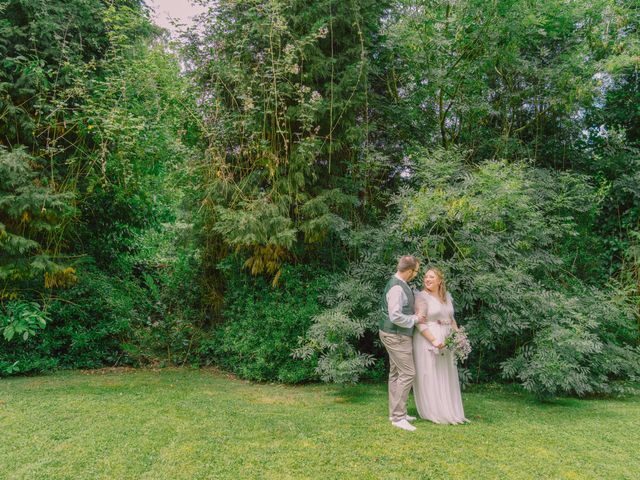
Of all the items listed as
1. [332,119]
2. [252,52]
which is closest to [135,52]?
[252,52]

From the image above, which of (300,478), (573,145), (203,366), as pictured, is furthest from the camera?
(573,145)

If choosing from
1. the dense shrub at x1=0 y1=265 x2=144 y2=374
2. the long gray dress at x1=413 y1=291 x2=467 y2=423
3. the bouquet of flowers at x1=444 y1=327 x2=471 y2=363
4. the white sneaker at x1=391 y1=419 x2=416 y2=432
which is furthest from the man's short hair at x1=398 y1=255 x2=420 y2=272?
the dense shrub at x1=0 y1=265 x2=144 y2=374

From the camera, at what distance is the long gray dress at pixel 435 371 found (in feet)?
15.6

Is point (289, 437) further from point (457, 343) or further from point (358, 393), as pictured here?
point (358, 393)

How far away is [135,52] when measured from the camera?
7.41 m

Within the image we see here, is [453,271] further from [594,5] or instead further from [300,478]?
[594,5]

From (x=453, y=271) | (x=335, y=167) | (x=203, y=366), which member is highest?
(x=335, y=167)

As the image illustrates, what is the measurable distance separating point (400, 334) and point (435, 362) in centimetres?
49

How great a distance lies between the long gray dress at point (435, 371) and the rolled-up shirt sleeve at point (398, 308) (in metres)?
0.22

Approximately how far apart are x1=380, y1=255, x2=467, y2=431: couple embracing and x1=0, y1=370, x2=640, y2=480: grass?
0.23m

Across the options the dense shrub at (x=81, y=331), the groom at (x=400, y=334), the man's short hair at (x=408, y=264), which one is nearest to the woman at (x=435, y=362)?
the groom at (x=400, y=334)

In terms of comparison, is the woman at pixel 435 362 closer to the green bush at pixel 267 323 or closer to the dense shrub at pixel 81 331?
the green bush at pixel 267 323

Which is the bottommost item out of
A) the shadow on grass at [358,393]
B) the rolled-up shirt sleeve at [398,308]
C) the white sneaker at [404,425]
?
the shadow on grass at [358,393]

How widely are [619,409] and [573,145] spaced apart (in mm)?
5304
